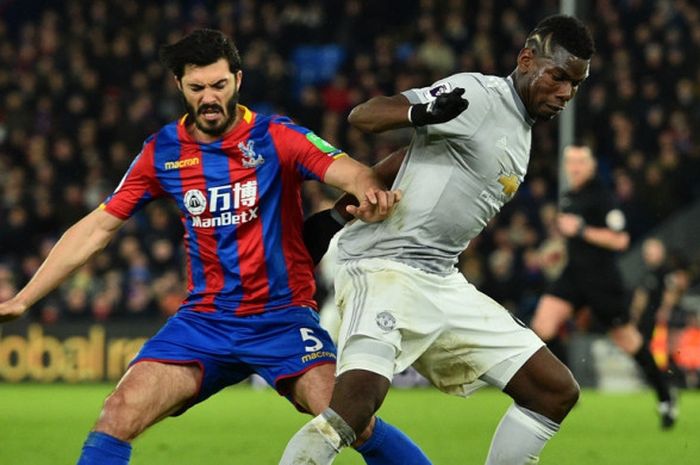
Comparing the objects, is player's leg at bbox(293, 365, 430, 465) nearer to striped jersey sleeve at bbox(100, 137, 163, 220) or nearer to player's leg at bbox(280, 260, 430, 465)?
player's leg at bbox(280, 260, 430, 465)

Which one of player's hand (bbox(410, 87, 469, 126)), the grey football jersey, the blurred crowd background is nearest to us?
player's hand (bbox(410, 87, 469, 126))

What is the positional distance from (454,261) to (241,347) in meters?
0.93

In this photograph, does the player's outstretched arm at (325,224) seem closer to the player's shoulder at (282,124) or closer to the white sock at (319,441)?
the player's shoulder at (282,124)

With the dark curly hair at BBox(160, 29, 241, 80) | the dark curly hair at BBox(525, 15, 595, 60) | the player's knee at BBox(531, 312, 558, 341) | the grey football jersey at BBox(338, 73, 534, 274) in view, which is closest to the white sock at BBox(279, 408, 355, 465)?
the grey football jersey at BBox(338, 73, 534, 274)

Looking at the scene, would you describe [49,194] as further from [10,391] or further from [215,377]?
[215,377]

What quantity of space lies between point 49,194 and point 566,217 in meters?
8.92

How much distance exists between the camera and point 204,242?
5887 mm

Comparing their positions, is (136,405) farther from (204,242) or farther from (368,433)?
(368,433)

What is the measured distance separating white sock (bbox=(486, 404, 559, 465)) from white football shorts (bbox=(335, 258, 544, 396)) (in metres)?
0.17

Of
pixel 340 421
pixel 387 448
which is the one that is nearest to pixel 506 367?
pixel 387 448

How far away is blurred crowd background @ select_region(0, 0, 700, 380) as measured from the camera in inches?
683

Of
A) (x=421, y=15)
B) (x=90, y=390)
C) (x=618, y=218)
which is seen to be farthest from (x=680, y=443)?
(x=421, y=15)

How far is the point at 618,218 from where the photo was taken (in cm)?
1162

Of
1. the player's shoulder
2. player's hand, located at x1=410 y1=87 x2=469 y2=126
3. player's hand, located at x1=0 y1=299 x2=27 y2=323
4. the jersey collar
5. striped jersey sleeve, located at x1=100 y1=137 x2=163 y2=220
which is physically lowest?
player's hand, located at x1=0 y1=299 x2=27 y2=323
